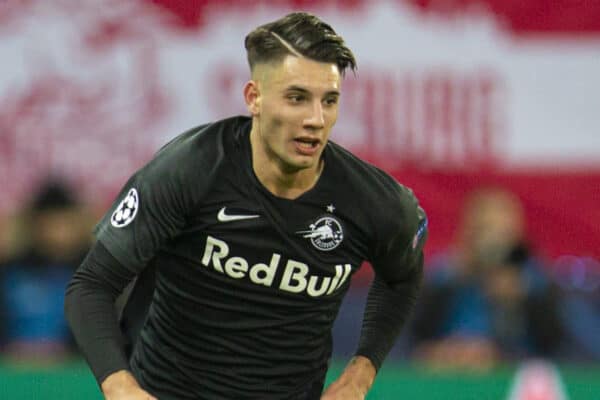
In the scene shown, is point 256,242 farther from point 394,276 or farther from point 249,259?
point 394,276

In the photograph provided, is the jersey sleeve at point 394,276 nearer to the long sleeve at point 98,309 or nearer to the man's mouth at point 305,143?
the man's mouth at point 305,143

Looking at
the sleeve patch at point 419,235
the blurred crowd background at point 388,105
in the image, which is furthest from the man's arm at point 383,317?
the blurred crowd background at point 388,105

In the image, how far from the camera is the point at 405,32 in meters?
6.58

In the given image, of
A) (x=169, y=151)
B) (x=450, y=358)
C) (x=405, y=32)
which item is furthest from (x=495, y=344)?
(x=169, y=151)

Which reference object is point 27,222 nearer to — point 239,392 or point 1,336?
point 1,336

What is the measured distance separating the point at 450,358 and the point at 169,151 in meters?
2.63

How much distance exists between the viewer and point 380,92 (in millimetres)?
6539

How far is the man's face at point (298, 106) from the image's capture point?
322 cm

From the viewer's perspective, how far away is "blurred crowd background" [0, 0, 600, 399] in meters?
6.38

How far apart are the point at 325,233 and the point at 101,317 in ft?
2.05

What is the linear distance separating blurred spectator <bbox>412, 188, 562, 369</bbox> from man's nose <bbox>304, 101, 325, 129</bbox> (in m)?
2.58

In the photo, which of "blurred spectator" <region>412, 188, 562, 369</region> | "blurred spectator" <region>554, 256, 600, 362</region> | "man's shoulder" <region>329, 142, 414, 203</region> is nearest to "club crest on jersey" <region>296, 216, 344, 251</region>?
"man's shoulder" <region>329, 142, 414, 203</region>

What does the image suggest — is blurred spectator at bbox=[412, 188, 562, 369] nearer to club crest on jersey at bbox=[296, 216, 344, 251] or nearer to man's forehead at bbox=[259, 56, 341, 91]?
club crest on jersey at bbox=[296, 216, 344, 251]

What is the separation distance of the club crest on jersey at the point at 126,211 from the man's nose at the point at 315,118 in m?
0.46
